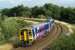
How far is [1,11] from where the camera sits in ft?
123

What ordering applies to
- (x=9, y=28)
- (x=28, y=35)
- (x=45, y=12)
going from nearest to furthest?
(x=28, y=35), (x=9, y=28), (x=45, y=12)

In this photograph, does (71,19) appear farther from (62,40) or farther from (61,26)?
(62,40)

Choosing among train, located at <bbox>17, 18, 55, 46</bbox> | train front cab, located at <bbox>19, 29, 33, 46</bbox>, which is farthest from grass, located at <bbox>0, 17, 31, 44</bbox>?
train front cab, located at <bbox>19, 29, 33, 46</bbox>

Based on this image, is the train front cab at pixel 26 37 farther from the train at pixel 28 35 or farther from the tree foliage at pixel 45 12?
the tree foliage at pixel 45 12

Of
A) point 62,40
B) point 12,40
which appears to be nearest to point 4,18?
point 12,40

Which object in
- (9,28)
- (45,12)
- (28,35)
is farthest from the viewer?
(45,12)

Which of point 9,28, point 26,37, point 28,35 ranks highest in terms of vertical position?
point 28,35

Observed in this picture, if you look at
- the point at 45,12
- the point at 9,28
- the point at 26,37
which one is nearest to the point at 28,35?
the point at 26,37

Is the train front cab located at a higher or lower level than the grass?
higher

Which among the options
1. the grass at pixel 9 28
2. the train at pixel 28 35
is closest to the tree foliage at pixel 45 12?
the grass at pixel 9 28

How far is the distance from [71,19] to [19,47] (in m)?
8.45

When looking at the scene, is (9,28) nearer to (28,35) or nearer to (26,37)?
(26,37)

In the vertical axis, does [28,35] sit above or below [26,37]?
above

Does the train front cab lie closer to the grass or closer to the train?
the train
